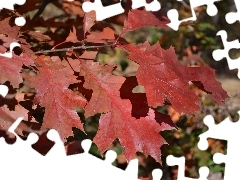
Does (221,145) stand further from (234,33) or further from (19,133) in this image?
(19,133)

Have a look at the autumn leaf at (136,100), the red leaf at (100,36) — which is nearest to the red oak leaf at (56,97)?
the autumn leaf at (136,100)

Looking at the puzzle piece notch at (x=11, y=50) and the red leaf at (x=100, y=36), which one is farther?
the red leaf at (x=100, y=36)

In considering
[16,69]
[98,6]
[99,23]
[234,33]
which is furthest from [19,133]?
[234,33]

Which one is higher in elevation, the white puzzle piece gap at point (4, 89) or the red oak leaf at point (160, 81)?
the red oak leaf at point (160, 81)

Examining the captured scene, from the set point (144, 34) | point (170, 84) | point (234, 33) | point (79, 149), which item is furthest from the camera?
point (144, 34)

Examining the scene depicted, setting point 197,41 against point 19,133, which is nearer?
point 19,133

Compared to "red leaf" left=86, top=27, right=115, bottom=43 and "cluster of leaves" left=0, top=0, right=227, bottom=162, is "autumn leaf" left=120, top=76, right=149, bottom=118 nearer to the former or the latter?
"cluster of leaves" left=0, top=0, right=227, bottom=162

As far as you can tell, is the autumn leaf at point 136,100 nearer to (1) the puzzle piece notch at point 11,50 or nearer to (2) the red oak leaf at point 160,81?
(2) the red oak leaf at point 160,81

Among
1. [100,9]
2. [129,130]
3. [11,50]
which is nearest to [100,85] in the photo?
[129,130]
